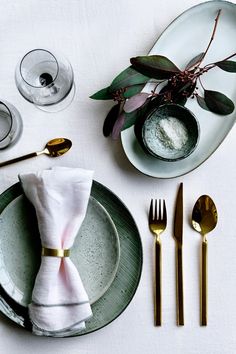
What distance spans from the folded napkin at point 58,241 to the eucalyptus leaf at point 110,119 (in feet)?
0.28

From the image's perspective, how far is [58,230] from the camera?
0.91 meters

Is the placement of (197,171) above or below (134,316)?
above

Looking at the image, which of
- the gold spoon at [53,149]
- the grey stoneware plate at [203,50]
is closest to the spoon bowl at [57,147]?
the gold spoon at [53,149]

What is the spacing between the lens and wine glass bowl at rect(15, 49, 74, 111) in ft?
3.04

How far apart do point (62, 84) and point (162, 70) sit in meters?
0.16

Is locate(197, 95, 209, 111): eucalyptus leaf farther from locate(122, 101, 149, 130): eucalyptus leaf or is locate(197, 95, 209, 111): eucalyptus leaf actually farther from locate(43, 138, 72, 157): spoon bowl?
locate(43, 138, 72, 157): spoon bowl

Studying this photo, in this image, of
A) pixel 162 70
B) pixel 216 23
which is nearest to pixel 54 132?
pixel 162 70

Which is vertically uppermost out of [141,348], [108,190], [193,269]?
[108,190]

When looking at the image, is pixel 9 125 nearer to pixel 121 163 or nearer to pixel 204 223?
pixel 121 163

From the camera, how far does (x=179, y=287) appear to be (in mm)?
957

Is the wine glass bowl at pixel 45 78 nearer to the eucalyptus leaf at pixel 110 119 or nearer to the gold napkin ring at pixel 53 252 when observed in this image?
the eucalyptus leaf at pixel 110 119

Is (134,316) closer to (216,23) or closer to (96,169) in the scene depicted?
(96,169)

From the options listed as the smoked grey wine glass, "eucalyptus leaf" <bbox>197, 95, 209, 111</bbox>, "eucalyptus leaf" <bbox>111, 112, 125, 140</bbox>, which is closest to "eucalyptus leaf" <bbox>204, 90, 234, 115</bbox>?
"eucalyptus leaf" <bbox>197, 95, 209, 111</bbox>

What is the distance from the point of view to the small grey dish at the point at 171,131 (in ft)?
3.03
